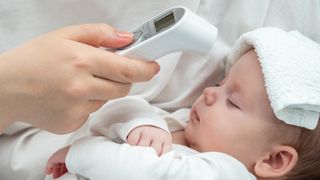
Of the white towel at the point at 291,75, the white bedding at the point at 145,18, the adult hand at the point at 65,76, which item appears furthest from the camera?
the white bedding at the point at 145,18

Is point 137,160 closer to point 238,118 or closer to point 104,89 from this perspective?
point 104,89

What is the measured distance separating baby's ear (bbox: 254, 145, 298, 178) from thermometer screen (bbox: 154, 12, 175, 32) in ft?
1.01

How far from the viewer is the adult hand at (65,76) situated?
2.59ft

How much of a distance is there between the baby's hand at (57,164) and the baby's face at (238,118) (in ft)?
0.81

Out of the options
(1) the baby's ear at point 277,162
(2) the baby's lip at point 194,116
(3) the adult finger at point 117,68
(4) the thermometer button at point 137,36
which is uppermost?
(4) the thermometer button at point 137,36

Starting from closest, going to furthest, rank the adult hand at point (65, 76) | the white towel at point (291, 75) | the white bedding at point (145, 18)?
1. the adult hand at point (65, 76)
2. the white towel at point (291, 75)
3. the white bedding at point (145, 18)

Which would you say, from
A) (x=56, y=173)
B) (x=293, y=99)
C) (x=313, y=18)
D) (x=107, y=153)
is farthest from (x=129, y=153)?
(x=313, y=18)

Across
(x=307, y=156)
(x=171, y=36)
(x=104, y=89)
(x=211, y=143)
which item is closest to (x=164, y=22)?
(x=171, y=36)

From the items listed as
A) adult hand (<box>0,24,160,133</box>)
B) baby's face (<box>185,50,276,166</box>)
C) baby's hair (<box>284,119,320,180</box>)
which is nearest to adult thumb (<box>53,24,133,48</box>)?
adult hand (<box>0,24,160,133</box>)

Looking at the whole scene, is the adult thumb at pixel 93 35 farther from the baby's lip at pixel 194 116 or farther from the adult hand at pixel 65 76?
the baby's lip at pixel 194 116

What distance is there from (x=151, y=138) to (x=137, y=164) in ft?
0.25

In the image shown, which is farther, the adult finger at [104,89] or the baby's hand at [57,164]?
the baby's hand at [57,164]

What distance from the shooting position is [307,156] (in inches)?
37.9

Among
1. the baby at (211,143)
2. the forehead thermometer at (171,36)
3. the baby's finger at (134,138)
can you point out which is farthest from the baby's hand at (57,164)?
the forehead thermometer at (171,36)
